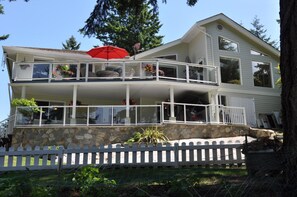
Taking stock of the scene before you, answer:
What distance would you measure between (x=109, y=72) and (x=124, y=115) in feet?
8.39

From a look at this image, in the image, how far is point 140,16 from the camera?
8109mm

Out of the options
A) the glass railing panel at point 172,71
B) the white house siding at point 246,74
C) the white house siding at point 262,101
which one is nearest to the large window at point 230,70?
the white house siding at point 246,74

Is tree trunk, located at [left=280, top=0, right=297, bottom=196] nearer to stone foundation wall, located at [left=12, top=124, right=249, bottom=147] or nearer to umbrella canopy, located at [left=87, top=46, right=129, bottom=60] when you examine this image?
stone foundation wall, located at [left=12, top=124, right=249, bottom=147]

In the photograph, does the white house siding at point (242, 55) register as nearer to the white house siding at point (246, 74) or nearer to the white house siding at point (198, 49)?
the white house siding at point (246, 74)

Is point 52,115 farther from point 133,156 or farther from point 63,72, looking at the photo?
point 133,156

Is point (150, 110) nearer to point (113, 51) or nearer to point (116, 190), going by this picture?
point (113, 51)

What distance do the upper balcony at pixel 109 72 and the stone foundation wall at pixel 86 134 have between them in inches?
109

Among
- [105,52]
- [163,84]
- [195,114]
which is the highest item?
[105,52]

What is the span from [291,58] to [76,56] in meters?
16.3

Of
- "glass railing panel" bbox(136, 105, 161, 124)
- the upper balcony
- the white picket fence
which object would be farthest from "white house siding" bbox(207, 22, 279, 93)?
the white picket fence

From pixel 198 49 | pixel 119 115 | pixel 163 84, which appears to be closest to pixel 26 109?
pixel 119 115

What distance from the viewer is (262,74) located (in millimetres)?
20094

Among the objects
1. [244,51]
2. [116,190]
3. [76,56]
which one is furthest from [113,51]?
[116,190]

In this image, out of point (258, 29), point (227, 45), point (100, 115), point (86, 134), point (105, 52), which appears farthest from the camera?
point (258, 29)
